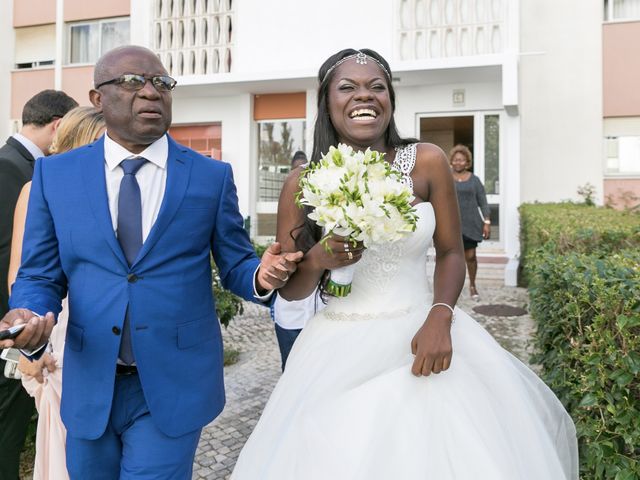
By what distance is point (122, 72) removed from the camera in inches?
83.9

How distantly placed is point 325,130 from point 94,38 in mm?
17604

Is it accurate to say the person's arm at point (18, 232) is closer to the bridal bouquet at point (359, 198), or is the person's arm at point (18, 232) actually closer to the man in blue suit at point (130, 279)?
the man in blue suit at point (130, 279)

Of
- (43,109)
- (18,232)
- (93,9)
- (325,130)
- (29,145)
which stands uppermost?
(93,9)

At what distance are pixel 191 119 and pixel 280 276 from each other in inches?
555

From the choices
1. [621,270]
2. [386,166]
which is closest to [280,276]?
[386,166]

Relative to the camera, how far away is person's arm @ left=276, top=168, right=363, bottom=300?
1.91m

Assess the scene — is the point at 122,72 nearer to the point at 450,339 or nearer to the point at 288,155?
the point at 450,339

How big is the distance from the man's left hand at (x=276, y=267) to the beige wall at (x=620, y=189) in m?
14.0

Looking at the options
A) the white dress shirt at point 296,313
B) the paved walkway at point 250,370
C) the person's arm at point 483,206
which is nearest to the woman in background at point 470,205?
the person's arm at point 483,206

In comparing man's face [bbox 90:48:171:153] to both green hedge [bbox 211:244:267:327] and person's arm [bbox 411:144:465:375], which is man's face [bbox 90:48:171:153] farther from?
green hedge [bbox 211:244:267:327]

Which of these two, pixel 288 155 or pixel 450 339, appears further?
pixel 288 155

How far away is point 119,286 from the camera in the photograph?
2.09 meters

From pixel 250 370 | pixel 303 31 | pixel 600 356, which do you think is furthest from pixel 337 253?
pixel 303 31

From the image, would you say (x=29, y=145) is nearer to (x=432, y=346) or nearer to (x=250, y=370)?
(x=432, y=346)
